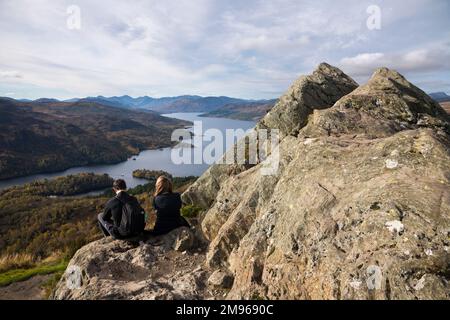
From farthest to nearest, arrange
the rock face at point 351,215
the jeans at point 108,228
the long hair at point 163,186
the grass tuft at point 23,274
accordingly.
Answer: the grass tuft at point 23,274, the long hair at point 163,186, the jeans at point 108,228, the rock face at point 351,215

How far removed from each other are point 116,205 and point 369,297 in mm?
8590

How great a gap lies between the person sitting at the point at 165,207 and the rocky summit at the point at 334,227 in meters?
1.08

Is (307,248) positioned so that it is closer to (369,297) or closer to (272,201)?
(369,297)

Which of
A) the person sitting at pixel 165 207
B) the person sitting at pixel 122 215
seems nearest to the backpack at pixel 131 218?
the person sitting at pixel 122 215

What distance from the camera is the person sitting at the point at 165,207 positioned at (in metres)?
12.5

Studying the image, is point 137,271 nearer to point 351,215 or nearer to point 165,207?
point 165,207

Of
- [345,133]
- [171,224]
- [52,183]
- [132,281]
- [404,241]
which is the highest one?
[345,133]

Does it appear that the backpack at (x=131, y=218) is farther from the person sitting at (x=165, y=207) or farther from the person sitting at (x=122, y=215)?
the person sitting at (x=165, y=207)

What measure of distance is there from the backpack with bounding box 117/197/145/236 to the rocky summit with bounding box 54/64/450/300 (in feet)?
2.00

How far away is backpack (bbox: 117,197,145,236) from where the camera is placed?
38.1 feet

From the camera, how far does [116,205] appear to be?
458 inches

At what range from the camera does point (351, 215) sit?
762 cm

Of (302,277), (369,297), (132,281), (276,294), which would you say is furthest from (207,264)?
(369,297)

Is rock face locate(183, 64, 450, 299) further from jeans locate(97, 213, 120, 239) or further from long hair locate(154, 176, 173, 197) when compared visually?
jeans locate(97, 213, 120, 239)
